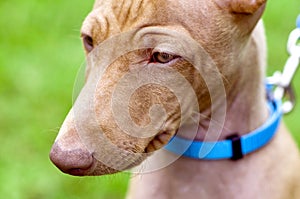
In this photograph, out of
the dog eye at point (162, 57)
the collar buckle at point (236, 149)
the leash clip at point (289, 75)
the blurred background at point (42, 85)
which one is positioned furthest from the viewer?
the blurred background at point (42, 85)

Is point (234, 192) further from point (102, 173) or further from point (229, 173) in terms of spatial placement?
point (102, 173)

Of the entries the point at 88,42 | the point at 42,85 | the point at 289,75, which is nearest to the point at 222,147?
the point at 289,75

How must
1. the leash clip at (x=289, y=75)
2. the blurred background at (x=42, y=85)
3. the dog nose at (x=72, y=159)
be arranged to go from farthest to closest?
the blurred background at (x=42, y=85) < the leash clip at (x=289, y=75) < the dog nose at (x=72, y=159)

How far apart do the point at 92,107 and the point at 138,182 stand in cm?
52

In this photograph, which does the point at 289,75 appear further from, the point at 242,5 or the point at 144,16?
the point at 144,16

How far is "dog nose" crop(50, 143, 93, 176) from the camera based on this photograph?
2152mm

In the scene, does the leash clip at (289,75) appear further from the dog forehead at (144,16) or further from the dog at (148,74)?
the dog forehead at (144,16)

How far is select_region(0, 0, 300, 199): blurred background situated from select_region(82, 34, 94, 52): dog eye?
2.97 ft

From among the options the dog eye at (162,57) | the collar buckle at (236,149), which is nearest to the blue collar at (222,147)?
the collar buckle at (236,149)

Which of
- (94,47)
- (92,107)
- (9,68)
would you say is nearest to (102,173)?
(92,107)

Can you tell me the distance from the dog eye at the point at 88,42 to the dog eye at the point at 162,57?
0.63 feet

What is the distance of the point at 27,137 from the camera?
13.3 ft

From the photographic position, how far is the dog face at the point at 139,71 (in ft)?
7.25

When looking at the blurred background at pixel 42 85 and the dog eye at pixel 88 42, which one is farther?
the blurred background at pixel 42 85
